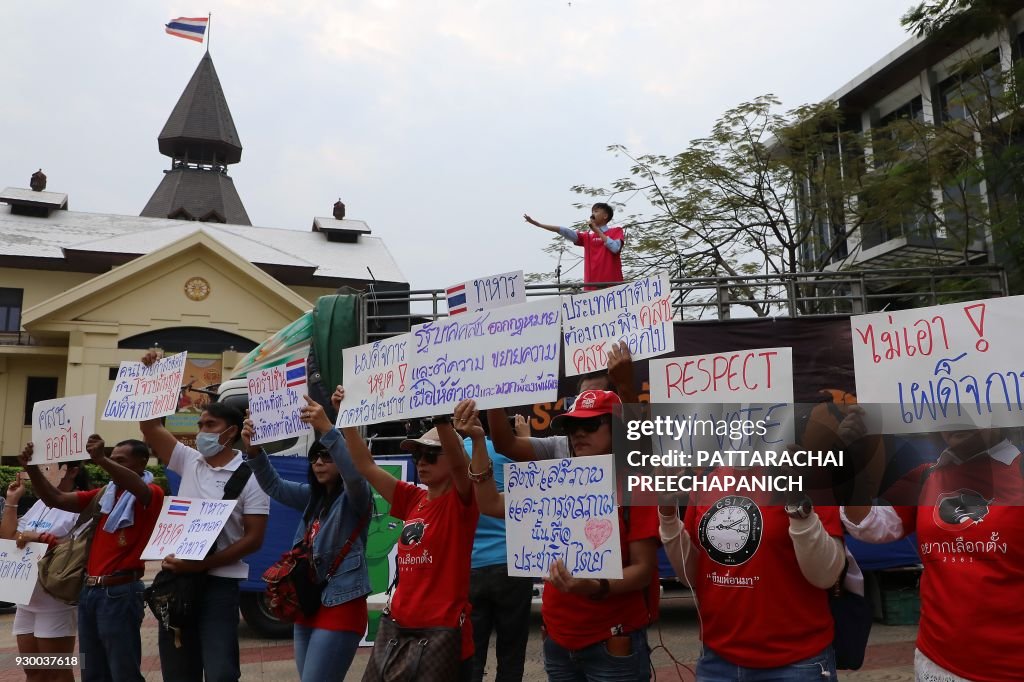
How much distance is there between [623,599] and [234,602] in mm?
2442

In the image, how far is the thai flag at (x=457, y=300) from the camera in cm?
498

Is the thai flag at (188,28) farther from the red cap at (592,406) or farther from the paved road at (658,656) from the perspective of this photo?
the red cap at (592,406)

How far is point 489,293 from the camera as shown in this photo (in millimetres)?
4883

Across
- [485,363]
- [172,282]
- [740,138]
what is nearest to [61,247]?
[172,282]

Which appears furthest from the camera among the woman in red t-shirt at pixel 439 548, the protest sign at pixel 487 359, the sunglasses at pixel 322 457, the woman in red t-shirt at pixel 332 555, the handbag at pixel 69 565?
the handbag at pixel 69 565

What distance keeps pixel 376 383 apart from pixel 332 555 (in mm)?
901

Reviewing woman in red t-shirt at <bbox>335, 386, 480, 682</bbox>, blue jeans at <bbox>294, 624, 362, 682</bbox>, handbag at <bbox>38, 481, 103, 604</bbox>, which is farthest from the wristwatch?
handbag at <bbox>38, 481, 103, 604</bbox>

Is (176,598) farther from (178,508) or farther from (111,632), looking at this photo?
(111,632)

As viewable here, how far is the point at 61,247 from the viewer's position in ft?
109

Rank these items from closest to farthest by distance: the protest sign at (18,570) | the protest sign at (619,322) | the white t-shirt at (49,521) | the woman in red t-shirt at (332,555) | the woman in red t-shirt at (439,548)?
the woman in red t-shirt at (439,548)
the protest sign at (619,322)
the woman in red t-shirt at (332,555)
the protest sign at (18,570)
the white t-shirt at (49,521)

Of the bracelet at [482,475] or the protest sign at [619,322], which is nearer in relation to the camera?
the bracelet at [482,475]

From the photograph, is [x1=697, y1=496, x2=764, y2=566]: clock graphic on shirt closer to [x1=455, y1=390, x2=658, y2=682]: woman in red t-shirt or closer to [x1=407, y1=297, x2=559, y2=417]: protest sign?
[x1=455, y1=390, x2=658, y2=682]: woman in red t-shirt

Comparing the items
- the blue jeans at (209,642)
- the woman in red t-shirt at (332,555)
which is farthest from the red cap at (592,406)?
the blue jeans at (209,642)

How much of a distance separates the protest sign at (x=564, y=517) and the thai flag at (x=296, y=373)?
5.36ft
